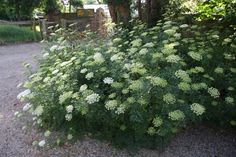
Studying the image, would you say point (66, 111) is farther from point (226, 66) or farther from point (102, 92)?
point (226, 66)

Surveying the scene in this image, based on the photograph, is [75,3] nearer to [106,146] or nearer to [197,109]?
[106,146]

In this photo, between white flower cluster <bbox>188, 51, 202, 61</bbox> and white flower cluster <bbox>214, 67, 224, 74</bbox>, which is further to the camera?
white flower cluster <bbox>214, 67, 224, 74</bbox>

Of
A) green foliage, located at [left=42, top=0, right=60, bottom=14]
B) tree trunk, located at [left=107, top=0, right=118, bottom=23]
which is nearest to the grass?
green foliage, located at [left=42, top=0, right=60, bottom=14]

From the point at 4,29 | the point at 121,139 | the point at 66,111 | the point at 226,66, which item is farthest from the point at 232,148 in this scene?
the point at 4,29

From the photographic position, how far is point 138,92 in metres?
3.73

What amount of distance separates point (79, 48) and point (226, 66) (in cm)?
214

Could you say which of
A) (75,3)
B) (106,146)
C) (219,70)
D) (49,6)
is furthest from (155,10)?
(75,3)

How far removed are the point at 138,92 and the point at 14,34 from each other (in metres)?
12.9

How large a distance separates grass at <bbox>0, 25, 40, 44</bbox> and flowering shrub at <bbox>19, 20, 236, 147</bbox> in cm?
1060

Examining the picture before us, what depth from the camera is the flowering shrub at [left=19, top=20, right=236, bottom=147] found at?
12.4ft

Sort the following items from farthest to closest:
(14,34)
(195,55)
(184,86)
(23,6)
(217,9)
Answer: (23,6) → (14,34) → (217,9) → (195,55) → (184,86)

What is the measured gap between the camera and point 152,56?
161 inches

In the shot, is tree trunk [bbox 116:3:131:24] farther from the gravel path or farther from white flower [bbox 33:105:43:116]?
white flower [bbox 33:105:43:116]

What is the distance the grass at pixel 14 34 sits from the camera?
1512cm
